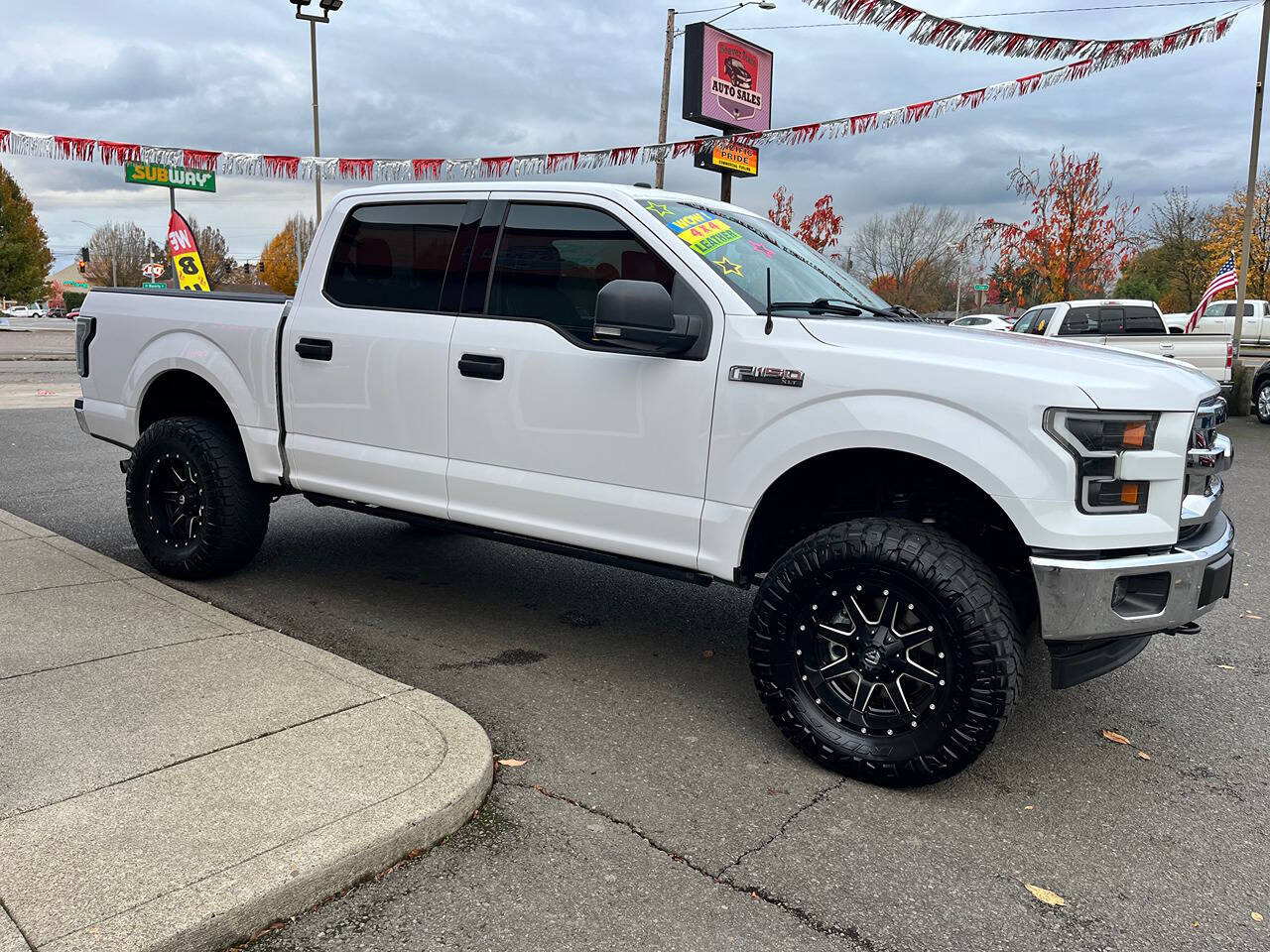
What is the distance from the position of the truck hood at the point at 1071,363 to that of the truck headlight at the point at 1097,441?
5cm

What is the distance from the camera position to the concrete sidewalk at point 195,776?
2.54m

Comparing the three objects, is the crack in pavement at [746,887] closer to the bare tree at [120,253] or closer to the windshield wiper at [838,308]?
the windshield wiper at [838,308]

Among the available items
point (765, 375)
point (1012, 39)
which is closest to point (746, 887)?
point (765, 375)

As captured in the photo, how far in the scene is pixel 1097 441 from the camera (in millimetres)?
3158

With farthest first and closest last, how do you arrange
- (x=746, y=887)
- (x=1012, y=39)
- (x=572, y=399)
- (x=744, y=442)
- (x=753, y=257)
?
1. (x=1012, y=39)
2. (x=753, y=257)
3. (x=572, y=399)
4. (x=744, y=442)
5. (x=746, y=887)

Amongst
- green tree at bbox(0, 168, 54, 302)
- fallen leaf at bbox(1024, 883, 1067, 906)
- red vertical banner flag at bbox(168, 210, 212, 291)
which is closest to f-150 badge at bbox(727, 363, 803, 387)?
fallen leaf at bbox(1024, 883, 1067, 906)

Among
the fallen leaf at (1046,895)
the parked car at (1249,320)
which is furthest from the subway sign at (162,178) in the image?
the parked car at (1249,320)

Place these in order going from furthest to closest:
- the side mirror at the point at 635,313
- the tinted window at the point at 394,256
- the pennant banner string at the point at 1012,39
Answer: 1. the pennant banner string at the point at 1012,39
2. the tinted window at the point at 394,256
3. the side mirror at the point at 635,313

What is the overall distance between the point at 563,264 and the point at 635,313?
883 mm

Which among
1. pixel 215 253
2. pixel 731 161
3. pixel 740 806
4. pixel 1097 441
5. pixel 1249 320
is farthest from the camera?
pixel 215 253

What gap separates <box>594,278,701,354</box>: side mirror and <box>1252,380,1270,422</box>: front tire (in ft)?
50.5

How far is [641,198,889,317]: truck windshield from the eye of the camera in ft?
13.2

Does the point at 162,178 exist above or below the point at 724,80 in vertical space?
below

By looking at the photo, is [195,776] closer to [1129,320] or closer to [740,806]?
[740,806]
